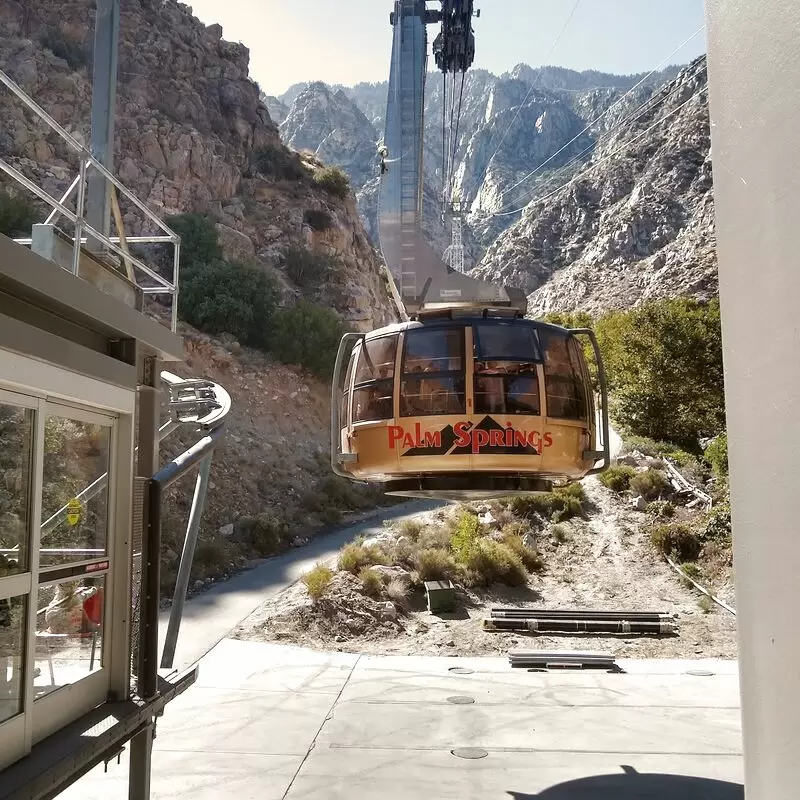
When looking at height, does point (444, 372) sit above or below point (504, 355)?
below

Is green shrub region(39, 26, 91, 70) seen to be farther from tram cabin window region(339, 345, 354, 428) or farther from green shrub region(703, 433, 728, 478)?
tram cabin window region(339, 345, 354, 428)

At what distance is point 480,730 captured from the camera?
26.7 feet

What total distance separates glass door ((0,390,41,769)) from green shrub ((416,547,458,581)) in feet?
41.6

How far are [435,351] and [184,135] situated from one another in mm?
35264

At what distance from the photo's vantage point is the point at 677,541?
1788 centimetres

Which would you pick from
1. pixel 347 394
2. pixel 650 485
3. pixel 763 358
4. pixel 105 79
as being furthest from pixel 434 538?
pixel 763 358

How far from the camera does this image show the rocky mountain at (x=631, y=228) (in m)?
55.9

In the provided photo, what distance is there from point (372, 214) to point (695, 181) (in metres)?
76.6

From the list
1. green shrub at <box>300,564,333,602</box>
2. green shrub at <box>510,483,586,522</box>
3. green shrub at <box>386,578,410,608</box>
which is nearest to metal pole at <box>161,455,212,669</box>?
green shrub at <box>300,564,333,602</box>

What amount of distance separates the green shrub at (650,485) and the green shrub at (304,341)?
14135 millimetres

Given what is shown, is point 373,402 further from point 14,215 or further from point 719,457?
point 14,215

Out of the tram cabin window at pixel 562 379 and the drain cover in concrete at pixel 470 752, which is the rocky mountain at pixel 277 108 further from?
the drain cover in concrete at pixel 470 752

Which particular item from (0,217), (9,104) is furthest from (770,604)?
(9,104)

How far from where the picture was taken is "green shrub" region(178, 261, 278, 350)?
3025 centimetres
